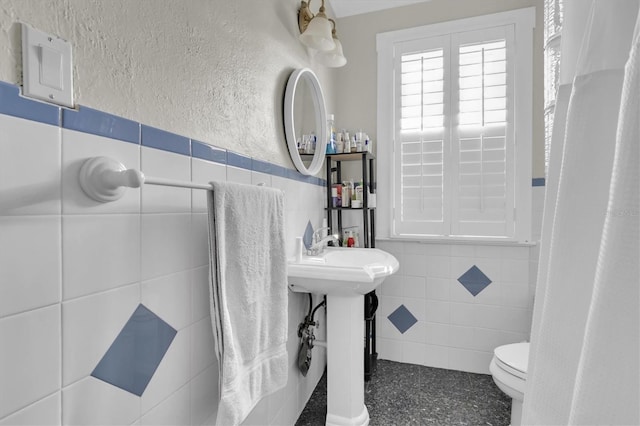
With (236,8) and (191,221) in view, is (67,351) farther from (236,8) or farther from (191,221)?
(236,8)

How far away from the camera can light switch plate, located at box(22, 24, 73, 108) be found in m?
0.55

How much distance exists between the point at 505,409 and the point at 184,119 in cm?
203

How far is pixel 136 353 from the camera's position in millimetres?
770

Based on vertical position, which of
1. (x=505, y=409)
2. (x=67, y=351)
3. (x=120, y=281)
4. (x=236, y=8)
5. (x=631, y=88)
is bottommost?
(x=505, y=409)

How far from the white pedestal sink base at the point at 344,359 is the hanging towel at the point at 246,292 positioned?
45cm

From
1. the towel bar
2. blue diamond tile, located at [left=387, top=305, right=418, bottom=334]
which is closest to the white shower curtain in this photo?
the towel bar

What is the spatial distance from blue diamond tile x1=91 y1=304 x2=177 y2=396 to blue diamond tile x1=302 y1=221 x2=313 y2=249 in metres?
1.00

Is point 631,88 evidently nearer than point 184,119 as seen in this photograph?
Yes

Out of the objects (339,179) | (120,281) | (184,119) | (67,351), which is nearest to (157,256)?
(120,281)

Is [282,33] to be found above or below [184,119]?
above

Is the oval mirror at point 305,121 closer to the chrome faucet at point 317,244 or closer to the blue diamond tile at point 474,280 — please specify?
the chrome faucet at point 317,244

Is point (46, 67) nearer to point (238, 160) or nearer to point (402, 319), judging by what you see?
point (238, 160)

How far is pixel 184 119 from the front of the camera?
92 centimetres

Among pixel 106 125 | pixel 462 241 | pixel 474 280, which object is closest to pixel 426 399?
pixel 474 280
